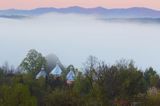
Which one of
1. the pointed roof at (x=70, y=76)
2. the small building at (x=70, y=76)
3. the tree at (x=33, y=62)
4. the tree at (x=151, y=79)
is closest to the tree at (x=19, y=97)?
the tree at (x=151, y=79)

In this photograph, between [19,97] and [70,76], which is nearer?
[19,97]

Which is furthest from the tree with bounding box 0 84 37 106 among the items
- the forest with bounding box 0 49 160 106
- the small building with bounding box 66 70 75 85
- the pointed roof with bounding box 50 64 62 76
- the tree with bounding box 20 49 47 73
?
the pointed roof with bounding box 50 64 62 76

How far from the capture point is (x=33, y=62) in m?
49.6

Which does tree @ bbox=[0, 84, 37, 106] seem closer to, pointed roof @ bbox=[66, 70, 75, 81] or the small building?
the small building

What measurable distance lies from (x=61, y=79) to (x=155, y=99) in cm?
1756

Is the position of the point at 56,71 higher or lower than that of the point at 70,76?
lower

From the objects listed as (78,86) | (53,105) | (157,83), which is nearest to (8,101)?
(53,105)

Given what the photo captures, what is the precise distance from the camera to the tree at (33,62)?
1922 inches

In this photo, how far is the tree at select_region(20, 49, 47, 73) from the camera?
48825 mm

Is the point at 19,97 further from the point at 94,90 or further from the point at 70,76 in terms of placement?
the point at 70,76

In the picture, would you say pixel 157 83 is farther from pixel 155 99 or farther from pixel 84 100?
pixel 84 100

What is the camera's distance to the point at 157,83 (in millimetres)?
41656

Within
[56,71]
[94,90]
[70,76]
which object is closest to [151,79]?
[70,76]

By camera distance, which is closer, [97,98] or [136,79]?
[97,98]
